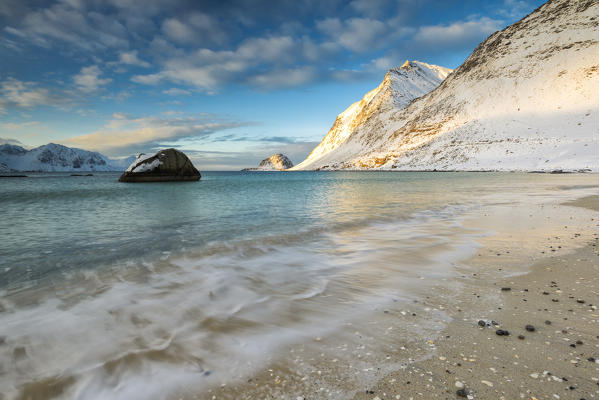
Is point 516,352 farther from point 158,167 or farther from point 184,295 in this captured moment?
point 158,167

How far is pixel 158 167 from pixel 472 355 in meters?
42.7

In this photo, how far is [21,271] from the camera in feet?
19.2

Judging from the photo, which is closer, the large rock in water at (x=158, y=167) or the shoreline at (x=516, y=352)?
the shoreline at (x=516, y=352)

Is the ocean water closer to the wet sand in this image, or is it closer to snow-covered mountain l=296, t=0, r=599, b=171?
the wet sand

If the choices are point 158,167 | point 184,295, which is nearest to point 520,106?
point 158,167

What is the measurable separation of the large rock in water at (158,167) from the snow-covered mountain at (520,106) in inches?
2719

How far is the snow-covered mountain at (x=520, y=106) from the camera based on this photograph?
7006 cm

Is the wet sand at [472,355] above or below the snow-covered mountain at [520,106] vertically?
below

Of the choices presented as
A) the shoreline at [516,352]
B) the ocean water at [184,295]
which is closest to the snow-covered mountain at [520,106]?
the ocean water at [184,295]

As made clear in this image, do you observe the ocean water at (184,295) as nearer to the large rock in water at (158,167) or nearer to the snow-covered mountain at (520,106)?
the large rock in water at (158,167)

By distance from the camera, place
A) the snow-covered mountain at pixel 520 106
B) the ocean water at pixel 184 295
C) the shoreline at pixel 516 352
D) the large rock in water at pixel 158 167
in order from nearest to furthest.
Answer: the shoreline at pixel 516 352 < the ocean water at pixel 184 295 < the large rock in water at pixel 158 167 < the snow-covered mountain at pixel 520 106

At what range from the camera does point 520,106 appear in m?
88.0

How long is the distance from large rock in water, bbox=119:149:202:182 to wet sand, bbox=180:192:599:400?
41.5 metres

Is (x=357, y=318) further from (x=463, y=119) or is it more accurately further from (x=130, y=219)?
(x=463, y=119)
